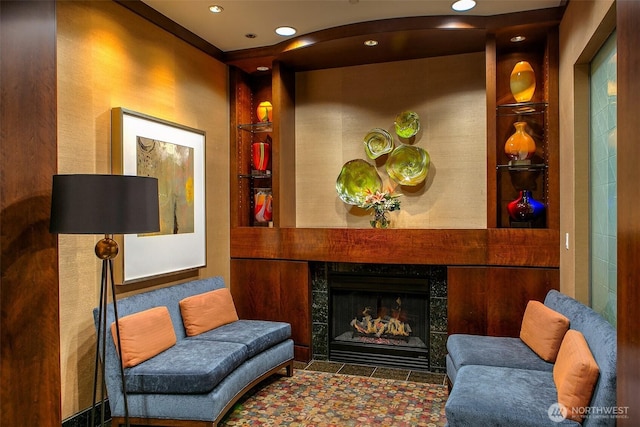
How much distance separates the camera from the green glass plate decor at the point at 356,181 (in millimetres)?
4281

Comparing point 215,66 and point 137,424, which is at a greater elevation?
point 215,66

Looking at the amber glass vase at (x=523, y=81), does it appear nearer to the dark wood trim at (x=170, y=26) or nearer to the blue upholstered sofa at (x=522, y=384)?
the blue upholstered sofa at (x=522, y=384)

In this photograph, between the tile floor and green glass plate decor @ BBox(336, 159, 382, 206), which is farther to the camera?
green glass plate decor @ BBox(336, 159, 382, 206)

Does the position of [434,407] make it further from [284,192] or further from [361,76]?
[361,76]

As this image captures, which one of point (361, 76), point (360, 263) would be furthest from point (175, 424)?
point (361, 76)

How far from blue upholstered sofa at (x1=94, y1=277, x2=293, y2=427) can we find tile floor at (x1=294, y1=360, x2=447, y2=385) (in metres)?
0.89

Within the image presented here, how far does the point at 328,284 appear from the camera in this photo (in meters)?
4.27

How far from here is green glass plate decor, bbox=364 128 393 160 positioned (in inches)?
166

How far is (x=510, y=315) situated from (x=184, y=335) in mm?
2497

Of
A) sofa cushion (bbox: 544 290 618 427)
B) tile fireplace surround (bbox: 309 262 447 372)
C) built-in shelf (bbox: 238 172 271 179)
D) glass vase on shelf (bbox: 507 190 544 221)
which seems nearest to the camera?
sofa cushion (bbox: 544 290 618 427)

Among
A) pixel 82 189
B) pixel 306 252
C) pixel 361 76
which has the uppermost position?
pixel 361 76

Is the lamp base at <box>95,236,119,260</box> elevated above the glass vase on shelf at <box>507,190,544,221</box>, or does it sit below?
below

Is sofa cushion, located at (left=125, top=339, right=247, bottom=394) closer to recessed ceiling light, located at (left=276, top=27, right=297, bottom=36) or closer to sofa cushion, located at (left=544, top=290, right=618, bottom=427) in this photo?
sofa cushion, located at (left=544, top=290, right=618, bottom=427)

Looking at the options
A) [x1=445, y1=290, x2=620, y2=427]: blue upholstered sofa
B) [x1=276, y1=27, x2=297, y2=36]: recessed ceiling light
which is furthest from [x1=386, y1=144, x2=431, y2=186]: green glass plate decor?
[x1=445, y1=290, x2=620, y2=427]: blue upholstered sofa
